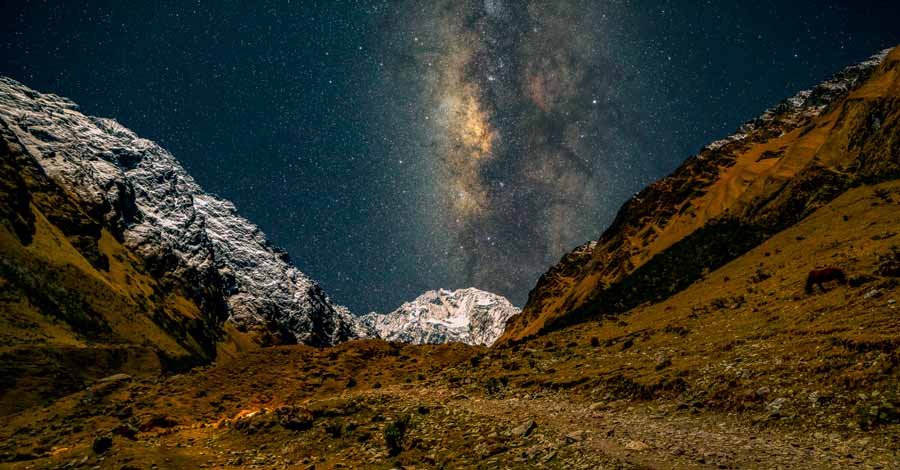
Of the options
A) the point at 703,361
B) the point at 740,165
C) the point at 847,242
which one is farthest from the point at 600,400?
the point at 740,165

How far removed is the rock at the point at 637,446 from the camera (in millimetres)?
11998

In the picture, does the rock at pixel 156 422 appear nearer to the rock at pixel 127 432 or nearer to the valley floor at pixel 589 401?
the valley floor at pixel 589 401

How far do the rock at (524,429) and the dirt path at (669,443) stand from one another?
0.33 feet

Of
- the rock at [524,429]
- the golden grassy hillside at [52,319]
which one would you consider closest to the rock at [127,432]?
the rock at [524,429]

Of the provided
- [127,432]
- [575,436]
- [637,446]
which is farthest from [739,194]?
[127,432]

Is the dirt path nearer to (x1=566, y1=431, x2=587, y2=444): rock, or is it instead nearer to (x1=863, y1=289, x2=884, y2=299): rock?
(x1=566, y1=431, x2=587, y2=444): rock

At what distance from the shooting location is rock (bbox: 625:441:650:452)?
39.4 feet

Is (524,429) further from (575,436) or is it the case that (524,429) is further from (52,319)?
(52,319)

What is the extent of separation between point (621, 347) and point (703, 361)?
10.3 meters

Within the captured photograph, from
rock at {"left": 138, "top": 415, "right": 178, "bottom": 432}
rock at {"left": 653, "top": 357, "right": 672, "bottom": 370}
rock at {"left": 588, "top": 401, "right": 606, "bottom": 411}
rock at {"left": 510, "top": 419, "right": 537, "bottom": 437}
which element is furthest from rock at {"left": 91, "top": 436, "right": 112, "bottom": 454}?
rock at {"left": 653, "top": 357, "right": 672, "bottom": 370}

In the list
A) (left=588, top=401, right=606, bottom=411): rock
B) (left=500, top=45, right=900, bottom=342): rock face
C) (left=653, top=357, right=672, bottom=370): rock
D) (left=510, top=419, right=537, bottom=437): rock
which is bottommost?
(left=588, top=401, right=606, bottom=411): rock

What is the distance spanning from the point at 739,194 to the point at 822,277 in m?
60.6

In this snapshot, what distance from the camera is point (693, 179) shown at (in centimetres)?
10675

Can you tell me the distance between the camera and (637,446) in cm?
1221
